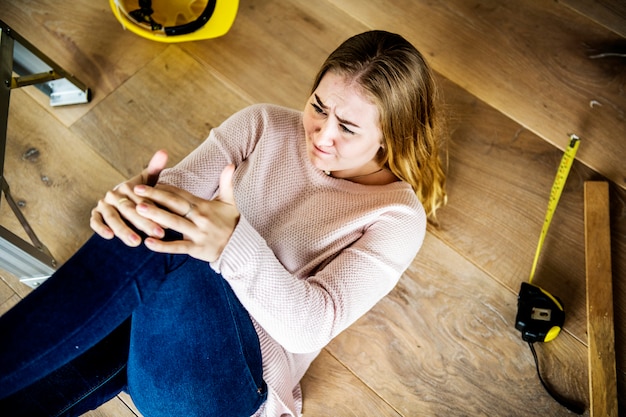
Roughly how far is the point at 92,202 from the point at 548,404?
1336 millimetres

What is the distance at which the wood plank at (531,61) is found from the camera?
1.71 metres

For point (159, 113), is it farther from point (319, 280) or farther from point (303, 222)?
point (319, 280)

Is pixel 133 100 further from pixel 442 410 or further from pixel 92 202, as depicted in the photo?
pixel 442 410

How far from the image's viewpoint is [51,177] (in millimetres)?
1585

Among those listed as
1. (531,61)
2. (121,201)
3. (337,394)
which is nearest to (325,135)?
(121,201)

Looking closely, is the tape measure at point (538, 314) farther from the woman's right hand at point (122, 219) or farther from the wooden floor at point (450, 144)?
the woman's right hand at point (122, 219)

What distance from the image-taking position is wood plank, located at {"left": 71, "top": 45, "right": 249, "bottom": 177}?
1637 mm

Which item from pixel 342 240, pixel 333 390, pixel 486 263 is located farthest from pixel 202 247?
pixel 486 263

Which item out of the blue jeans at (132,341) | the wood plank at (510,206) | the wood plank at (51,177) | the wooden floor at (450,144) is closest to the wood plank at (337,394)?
the wooden floor at (450,144)

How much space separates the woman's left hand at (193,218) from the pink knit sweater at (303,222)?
177 millimetres

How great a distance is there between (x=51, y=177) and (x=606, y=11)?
1.85 metres

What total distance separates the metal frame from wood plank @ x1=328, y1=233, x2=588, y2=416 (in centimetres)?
78

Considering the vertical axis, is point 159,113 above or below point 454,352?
above

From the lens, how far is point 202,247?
0.89 metres
